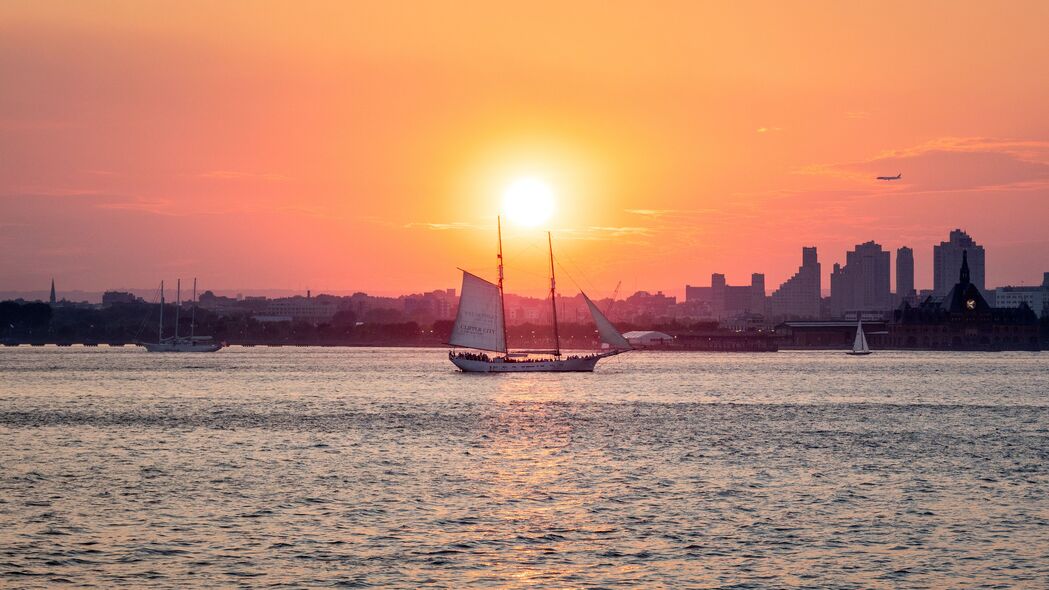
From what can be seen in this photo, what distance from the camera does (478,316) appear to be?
16162cm

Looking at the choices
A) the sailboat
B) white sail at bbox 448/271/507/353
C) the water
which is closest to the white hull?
the sailboat

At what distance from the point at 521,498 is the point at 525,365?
127327mm

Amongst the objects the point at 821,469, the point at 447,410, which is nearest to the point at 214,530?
the point at 821,469

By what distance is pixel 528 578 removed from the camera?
34.7m

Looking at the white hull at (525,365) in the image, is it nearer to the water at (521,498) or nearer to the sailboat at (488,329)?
the sailboat at (488,329)

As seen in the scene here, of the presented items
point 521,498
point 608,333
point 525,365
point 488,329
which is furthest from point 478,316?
point 521,498

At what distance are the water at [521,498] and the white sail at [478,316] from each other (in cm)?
5377

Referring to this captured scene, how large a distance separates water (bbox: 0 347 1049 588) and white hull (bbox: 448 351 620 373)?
70300mm

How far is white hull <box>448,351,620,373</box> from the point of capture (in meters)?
176

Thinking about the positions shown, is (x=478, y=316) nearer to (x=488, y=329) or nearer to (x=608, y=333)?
(x=488, y=329)

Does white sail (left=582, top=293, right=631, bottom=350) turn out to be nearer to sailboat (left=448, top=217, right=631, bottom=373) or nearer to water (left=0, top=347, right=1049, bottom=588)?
sailboat (left=448, top=217, right=631, bottom=373)

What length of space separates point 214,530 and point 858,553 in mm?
20619

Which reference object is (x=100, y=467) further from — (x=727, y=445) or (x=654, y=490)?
(x=727, y=445)

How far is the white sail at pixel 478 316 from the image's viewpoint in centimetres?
15875
